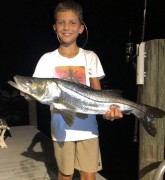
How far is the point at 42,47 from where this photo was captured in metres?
14.4

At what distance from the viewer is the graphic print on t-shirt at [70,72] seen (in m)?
3.23

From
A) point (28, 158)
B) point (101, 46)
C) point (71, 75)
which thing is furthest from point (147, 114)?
point (101, 46)

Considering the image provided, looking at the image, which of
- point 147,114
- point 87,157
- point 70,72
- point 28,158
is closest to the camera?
point 147,114

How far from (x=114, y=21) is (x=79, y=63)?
14992mm

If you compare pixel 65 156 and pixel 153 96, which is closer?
pixel 65 156

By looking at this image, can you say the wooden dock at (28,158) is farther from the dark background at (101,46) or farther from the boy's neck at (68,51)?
the boy's neck at (68,51)

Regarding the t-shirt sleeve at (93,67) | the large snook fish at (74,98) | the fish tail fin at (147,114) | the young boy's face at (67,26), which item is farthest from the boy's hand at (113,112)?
the young boy's face at (67,26)

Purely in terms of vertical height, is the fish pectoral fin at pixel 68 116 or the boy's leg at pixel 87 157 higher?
the fish pectoral fin at pixel 68 116

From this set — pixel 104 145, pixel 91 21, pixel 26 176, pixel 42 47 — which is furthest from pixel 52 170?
pixel 91 21

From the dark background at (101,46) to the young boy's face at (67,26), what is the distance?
2.13m

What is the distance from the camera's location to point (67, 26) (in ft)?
10.6

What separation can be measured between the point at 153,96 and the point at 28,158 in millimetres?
2698

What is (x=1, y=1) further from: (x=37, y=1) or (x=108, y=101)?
(x=108, y=101)

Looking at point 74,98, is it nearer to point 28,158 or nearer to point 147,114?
point 147,114
